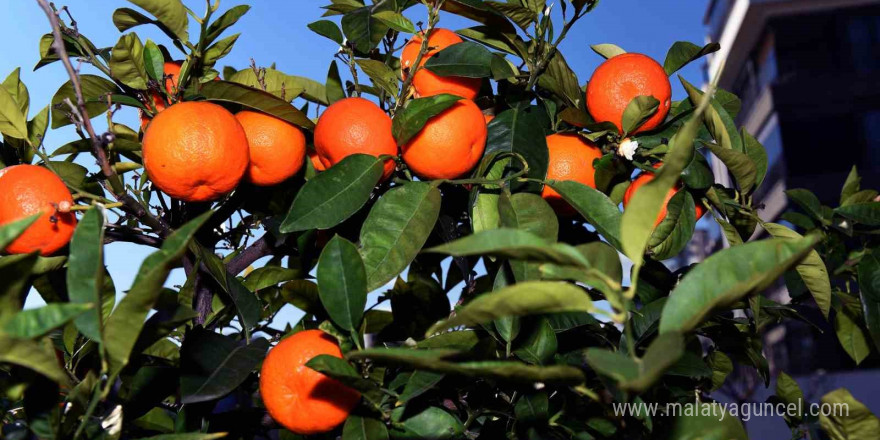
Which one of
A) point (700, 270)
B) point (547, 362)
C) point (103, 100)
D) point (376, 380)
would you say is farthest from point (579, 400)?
point (103, 100)

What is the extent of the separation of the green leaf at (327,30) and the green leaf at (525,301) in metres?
0.54

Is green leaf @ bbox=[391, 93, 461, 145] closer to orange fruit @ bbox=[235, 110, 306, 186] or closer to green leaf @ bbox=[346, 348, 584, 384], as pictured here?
orange fruit @ bbox=[235, 110, 306, 186]

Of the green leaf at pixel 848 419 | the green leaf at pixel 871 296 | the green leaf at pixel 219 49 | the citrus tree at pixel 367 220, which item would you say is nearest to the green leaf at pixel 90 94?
the citrus tree at pixel 367 220

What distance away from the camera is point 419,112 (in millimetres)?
684

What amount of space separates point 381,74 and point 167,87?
0.80 ft

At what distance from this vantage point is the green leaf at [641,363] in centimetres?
35

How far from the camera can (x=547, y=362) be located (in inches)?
25.8

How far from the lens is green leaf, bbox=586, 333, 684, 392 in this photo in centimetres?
35

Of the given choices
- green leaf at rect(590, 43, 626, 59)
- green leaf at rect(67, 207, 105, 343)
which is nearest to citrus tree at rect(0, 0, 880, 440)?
green leaf at rect(67, 207, 105, 343)

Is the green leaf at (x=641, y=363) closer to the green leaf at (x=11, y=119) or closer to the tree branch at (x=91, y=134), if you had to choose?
the tree branch at (x=91, y=134)

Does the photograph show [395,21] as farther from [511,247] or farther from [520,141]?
[511,247]

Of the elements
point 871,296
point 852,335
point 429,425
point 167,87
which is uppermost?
point 167,87

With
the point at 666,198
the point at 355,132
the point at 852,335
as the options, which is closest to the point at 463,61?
the point at 355,132

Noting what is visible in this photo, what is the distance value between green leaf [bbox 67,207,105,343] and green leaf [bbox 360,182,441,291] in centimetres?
23
